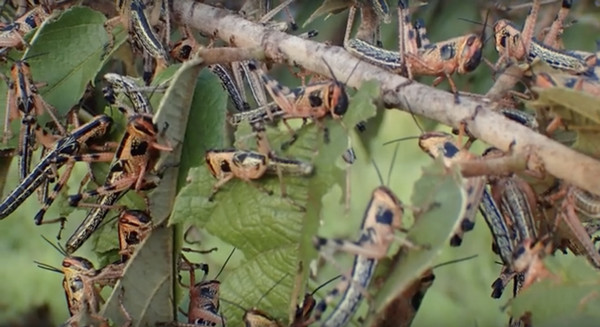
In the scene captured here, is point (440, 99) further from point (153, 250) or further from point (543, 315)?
point (153, 250)

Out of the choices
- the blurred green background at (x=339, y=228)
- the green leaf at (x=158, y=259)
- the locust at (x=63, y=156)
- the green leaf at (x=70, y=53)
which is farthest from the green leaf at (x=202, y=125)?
the blurred green background at (x=339, y=228)

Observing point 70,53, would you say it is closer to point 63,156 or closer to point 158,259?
point 63,156

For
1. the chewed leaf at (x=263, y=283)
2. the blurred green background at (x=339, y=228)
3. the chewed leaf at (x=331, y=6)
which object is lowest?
the blurred green background at (x=339, y=228)

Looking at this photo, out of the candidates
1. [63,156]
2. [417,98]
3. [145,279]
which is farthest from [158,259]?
[417,98]

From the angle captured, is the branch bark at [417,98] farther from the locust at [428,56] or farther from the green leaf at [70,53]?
the green leaf at [70,53]

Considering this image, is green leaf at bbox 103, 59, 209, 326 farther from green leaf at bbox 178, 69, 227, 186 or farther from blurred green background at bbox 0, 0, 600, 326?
blurred green background at bbox 0, 0, 600, 326

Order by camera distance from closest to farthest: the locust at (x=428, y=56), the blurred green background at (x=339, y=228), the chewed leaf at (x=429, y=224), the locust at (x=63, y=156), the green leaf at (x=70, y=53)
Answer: the chewed leaf at (x=429, y=224)
the locust at (x=428, y=56)
the locust at (x=63, y=156)
the green leaf at (x=70, y=53)
the blurred green background at (x=339, y=228)

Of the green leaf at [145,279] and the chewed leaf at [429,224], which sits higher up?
the chewed leaf at [429,224]
